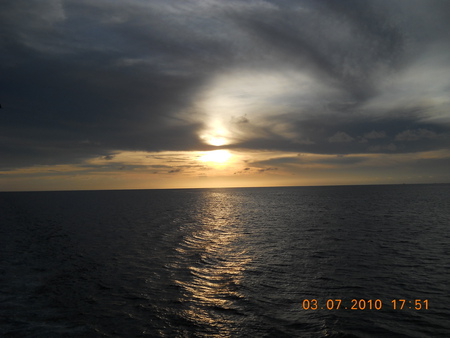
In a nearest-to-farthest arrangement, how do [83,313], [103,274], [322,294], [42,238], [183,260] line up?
[83,313] → [322,294] → [103,274] → [183,260] → [42,238]

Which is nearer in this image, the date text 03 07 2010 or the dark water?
the dark water

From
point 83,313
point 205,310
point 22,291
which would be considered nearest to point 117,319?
point 83,313

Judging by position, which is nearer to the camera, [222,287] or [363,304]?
[363,304]

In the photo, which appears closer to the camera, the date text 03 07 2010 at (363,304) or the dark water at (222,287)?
the dark water at (222,287)

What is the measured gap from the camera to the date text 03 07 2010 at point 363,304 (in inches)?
763

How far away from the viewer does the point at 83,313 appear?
1869cm

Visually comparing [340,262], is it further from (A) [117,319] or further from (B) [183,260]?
(A) [117,319]

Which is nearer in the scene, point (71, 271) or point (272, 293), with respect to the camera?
point (272, 293)

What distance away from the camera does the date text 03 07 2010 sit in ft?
63.6

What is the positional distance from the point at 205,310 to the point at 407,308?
1460 cm

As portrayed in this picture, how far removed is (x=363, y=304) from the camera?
20.0m

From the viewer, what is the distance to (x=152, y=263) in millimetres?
31531

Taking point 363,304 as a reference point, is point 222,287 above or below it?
below

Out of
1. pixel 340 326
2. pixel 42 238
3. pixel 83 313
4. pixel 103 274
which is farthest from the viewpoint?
pixel 42 238
